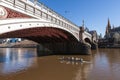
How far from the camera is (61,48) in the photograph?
49.2 metres

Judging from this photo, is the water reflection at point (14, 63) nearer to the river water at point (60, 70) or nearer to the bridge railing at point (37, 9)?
the river water at point (60, 70)

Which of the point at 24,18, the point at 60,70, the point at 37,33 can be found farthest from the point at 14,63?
the point at 24,18

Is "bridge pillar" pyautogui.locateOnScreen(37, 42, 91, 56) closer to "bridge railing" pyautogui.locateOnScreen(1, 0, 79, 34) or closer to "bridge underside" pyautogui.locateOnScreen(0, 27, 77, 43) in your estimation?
"bridge underside" pyautogui.locateOnScreen(0, 27, 77, 43)

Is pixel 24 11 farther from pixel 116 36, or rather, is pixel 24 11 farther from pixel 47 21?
pixel 116 36

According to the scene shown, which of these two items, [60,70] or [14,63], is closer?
[60,70]

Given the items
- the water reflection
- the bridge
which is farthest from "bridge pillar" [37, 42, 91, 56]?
the bridge

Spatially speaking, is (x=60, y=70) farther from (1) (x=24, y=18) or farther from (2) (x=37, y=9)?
(2) (x=37, y=9)

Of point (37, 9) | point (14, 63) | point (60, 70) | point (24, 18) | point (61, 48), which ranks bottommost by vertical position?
point (60, 70)

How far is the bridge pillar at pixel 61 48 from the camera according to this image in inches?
1875

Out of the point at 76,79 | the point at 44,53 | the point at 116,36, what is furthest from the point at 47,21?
the point at 116,36

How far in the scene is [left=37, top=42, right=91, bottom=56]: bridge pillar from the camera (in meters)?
47.6

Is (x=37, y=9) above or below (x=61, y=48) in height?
above

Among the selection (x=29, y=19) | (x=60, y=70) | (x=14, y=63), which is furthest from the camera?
(x=14, y=63)

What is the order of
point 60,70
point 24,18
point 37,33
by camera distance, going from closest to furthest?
point 24,18
point 60,70
point 37,33
